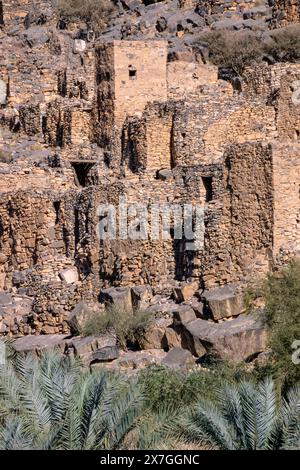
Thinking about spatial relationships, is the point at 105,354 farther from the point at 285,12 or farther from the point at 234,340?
the point at 285,12

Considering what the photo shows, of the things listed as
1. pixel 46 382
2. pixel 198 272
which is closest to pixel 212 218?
pixel 198 272

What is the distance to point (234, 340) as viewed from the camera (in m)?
33.8

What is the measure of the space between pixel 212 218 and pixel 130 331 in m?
3.30

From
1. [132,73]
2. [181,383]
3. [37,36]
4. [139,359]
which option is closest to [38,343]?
[139,359]

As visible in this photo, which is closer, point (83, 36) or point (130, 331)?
point (130, 331)

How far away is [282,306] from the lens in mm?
33281

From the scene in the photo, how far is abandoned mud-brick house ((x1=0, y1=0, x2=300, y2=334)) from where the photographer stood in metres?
36.1

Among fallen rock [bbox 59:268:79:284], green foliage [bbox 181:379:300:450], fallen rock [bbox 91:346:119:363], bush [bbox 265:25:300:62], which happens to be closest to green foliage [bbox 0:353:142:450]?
green foliage [bbox 181:379:300:450]

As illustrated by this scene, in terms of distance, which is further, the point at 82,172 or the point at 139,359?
the point at 82,172

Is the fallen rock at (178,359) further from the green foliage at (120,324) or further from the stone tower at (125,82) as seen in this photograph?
the stone tower at (125,82)

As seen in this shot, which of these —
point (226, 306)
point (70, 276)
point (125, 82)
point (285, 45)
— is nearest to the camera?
point (226, 306)

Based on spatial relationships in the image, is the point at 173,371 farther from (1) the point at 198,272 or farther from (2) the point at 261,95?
(2) the point at 261,95

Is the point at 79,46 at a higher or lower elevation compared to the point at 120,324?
higher

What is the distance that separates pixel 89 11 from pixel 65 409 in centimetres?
3435
